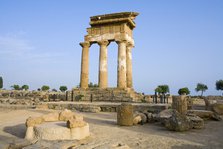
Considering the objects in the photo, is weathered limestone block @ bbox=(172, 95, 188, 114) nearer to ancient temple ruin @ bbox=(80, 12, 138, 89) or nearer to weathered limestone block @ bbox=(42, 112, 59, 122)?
weathered limestone block @ bbox=(42, 112, 59, 122)

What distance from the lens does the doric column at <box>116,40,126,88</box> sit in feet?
71.6

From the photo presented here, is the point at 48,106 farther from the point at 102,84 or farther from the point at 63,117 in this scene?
the point at 63,117

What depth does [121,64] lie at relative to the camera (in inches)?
869

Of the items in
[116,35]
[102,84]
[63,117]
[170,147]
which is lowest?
[170,147]

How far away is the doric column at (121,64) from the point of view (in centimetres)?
2181

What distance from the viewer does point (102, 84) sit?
22.6 meters

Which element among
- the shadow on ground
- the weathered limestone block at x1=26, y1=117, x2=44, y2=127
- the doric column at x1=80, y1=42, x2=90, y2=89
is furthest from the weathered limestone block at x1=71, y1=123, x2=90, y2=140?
the doric column at x1=80, y1=42, x2=90, y2=89

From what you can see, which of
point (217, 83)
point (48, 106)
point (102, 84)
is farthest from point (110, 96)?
point (217, 83)

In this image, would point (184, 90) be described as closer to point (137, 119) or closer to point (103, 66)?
point (103, 66)

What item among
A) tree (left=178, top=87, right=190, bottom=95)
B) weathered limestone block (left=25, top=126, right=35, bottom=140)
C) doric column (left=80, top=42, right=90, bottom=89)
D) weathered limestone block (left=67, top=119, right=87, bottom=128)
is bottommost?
weathered limestone block (left=25, top=126, right=35, bottom=140)

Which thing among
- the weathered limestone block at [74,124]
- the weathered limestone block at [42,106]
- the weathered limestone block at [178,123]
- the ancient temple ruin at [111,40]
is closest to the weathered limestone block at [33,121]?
the weathered limestone block at [74,124]

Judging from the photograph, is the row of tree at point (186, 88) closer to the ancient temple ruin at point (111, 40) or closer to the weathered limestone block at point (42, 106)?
the ancient temple ruin at point (111, 40)

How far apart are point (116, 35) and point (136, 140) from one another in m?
17.6

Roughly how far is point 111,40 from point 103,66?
10.2 feet
